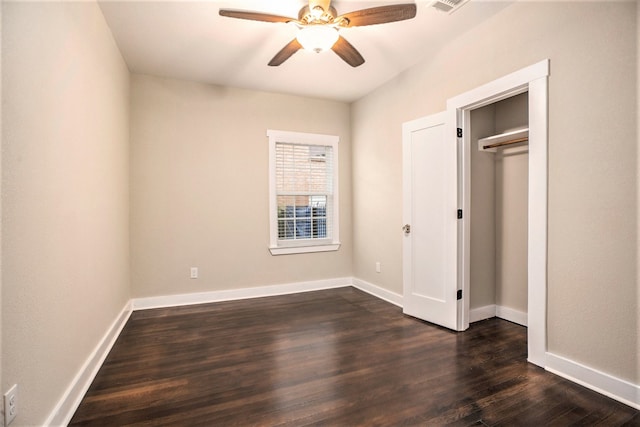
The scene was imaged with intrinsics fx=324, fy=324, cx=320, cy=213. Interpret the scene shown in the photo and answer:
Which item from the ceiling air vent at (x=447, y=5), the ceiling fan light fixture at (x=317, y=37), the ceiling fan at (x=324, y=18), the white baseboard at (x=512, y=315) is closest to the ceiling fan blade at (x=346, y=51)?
the ceiling fan at (x=324, y=18)

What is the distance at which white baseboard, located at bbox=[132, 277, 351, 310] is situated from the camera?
3795 mm

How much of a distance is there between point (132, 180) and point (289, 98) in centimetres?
224

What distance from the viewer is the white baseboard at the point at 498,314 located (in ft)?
10.5

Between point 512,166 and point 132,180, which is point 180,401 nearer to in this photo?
point 132,180

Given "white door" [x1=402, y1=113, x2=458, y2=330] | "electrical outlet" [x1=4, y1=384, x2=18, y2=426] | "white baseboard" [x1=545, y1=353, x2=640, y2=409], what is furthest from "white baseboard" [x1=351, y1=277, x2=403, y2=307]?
"electrical outlet" [x1=4, y1=384, x2=18, y2=426]

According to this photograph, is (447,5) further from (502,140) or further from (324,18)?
(502,140)

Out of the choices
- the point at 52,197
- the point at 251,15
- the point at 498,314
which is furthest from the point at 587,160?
the point at 52,197

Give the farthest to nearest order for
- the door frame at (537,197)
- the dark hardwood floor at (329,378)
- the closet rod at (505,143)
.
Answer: the closet rod at (505,143), the door frame at (537,197), the dark hardwood floor at (329,378)

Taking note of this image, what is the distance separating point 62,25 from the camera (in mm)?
1811

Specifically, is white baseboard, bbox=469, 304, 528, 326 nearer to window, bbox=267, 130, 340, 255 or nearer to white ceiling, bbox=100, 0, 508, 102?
window, bbox=267, 130, 340, 255

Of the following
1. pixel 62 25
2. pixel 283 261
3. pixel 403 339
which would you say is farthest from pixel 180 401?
pixel 283 261

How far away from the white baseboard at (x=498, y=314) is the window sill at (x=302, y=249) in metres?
2.03

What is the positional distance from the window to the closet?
197 cm

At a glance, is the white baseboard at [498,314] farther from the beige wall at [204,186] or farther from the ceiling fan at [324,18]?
the ceiling fan at [324,18]
